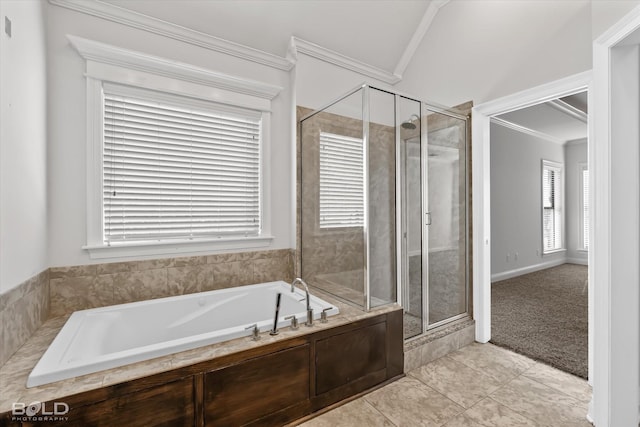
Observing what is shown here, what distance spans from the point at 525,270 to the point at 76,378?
20.0 feet

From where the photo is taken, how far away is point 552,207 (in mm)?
5855

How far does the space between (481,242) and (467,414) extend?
1453 millimetres

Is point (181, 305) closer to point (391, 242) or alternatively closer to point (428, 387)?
point (391, 242)

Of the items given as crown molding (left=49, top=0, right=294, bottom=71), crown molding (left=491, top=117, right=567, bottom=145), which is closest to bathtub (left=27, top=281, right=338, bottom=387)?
crown molding (left=49, top=0, right=294, bottom=71)

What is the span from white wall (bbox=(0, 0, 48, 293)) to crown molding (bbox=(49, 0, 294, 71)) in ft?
0.96

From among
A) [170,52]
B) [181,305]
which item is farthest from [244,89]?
[181,305]

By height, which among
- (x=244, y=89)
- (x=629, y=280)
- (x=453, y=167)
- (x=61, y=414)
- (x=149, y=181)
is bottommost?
(x=61, y=414)

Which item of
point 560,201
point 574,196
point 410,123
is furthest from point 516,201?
point 410,123

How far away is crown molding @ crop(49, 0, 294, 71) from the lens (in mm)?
2033

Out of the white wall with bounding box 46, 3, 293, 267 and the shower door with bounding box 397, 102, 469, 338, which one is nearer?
the white wall with bounding box 46, 3, 293, 267

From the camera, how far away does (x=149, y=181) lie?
2.23m

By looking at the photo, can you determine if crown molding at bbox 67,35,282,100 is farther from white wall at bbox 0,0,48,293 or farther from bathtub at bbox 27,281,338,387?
bathtub at bbox 27,281,338,387

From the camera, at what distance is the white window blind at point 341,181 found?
229 centimetres

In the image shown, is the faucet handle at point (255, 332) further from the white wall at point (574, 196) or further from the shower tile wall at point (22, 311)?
the white wall at point (574, 196)
